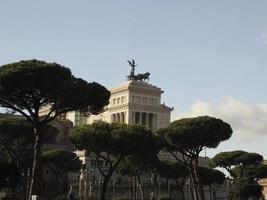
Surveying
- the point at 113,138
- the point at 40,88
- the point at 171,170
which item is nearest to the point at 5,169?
the point at 113,138

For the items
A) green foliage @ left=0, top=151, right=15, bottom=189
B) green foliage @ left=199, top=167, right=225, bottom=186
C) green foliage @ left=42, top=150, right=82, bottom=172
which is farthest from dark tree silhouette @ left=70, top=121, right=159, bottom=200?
green foliage @ left=199, top=167, right=225, bottom=186

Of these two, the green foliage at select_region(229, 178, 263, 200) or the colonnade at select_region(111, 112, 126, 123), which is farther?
the colonnade at select_region(111, 112, 126, 123)

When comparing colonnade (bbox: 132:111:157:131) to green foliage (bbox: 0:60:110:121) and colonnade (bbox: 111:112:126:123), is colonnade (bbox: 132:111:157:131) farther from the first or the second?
green foliage (bbox: 0:60:110:121)

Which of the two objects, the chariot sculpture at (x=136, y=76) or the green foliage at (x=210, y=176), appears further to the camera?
the chariot sculpture at (x=136, y=76)

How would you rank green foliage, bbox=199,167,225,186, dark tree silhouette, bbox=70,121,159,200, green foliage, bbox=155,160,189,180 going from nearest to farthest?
dark tree silhouette, bbox=70,121,159,200 < green foliage, bbox=155,160,189,180 < green foliage, bbox=199,167,225,186

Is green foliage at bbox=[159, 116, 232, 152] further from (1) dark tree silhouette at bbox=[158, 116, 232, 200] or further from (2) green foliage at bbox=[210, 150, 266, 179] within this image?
(2) green foliage at bbox=[210, 150, 266, 179]

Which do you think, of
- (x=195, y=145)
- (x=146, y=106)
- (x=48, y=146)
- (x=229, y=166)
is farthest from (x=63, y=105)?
(x=146, y=106)

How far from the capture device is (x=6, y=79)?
36625mm

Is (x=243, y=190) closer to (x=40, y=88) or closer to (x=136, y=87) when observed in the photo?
(x=40, y=88)

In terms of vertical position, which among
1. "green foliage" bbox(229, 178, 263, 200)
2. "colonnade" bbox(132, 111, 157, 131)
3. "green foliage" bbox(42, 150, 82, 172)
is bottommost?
"green foliage" bbox(229, 178, 263, 200)

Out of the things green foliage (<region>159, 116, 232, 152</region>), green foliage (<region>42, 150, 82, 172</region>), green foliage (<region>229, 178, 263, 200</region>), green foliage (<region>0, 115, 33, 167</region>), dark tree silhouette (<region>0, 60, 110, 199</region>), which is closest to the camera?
dark tree silhouette (<region>0, 60, 110, 199</region>)

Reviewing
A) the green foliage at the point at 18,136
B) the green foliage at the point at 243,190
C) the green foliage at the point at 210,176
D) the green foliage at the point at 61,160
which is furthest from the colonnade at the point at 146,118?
the green foliage at the point at 18,136

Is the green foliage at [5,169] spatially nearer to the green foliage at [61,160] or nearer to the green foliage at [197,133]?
the green foliage at [61,160]

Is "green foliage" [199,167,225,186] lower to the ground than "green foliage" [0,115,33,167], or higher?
lower
